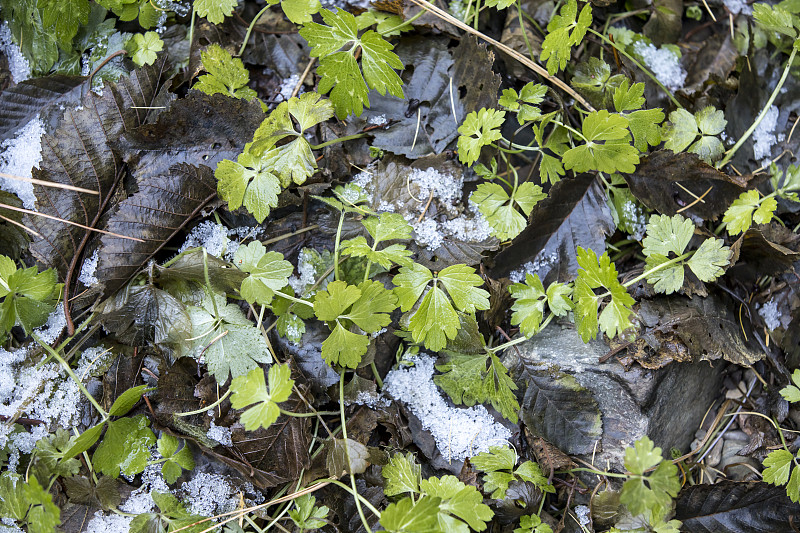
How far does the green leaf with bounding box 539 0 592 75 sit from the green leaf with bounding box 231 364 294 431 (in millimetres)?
1539

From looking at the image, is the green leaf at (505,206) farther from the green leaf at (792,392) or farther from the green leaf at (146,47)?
the green leaf at (146,47)

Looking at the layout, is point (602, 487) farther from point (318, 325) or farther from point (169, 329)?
point (169, 329)

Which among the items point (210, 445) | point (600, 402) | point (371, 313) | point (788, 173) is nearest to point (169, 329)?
point (210, 445)

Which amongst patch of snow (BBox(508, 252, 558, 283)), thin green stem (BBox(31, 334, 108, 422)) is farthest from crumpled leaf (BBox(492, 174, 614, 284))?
thin green stem (BBox(31, 334, 108, 422))

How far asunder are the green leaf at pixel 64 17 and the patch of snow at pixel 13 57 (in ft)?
0.66

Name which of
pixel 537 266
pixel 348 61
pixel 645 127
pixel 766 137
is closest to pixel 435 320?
pixel 537 266

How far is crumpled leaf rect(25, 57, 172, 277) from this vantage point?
2.02 metres

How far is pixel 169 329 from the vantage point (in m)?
1.92

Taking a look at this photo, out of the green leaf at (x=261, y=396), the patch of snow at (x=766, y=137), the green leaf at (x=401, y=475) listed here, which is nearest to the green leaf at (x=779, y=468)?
the patch of snow at (x=766, y=137)

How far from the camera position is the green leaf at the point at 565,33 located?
6.48ft

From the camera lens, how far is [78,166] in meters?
2.04

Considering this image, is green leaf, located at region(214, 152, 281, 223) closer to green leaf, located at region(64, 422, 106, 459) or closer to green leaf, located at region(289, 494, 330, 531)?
green leaf, located at region(64, 422, 106, 459)

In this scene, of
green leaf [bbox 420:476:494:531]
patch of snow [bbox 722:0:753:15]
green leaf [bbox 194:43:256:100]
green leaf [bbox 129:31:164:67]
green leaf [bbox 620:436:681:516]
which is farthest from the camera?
patch of snow [bbox 722:0:753:15]

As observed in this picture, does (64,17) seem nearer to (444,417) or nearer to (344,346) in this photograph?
(344,346)
